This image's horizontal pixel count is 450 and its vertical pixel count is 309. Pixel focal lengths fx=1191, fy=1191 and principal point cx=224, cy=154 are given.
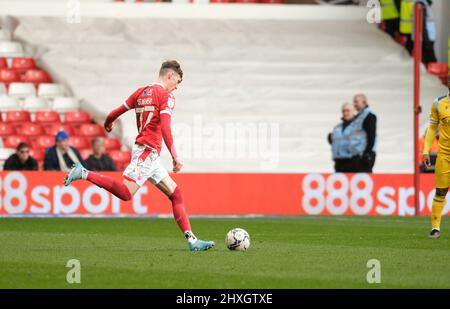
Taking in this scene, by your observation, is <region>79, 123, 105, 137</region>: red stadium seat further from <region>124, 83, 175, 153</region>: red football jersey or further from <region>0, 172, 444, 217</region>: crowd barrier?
<region>124, 83, 175, 153</region>: red football jersey

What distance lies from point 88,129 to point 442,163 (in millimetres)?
12471

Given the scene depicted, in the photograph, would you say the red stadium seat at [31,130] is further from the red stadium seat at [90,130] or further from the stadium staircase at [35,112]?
the red stadium seat at [90,130]

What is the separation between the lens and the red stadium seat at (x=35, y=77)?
2725cm

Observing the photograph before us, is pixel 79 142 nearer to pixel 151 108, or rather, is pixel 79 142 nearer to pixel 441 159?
pixel 441 159

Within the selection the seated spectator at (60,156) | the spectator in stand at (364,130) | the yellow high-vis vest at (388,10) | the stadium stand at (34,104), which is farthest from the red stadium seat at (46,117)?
the yellow high-vis vest at (388,10)

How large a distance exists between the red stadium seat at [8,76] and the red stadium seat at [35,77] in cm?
20

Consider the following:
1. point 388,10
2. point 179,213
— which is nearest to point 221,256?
point 179,213

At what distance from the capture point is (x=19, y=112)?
2606 cm

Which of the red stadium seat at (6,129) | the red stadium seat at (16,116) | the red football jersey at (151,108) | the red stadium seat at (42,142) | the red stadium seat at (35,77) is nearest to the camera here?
the red football jersey at (151,108)

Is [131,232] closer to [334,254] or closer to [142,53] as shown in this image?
[334,254]

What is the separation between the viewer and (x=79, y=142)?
A: 25312mm

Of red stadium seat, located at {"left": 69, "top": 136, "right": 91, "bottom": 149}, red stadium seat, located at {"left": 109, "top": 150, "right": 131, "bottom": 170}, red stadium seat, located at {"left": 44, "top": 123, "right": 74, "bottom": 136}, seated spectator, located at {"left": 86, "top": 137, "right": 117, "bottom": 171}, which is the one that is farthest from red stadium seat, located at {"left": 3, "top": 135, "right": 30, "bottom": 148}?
seated spectator, located at {"left": 86, "top": 137, "right": 117, "bottom": 171}
